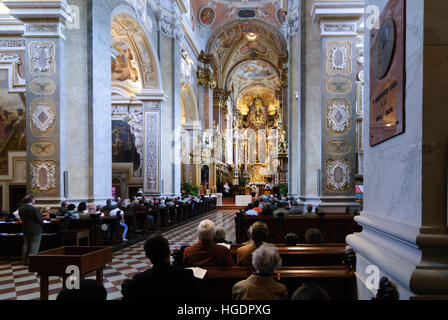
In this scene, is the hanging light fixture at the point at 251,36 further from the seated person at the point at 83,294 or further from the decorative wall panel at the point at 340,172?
the seated person at the point at 83,294

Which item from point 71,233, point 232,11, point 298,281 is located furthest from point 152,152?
point 232,11

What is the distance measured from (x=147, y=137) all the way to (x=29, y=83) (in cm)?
669

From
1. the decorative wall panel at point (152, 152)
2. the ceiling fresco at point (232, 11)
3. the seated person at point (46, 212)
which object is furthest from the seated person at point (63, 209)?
the ceiling fresco at point (232, 11)

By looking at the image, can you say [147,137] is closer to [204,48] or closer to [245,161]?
[204,48]

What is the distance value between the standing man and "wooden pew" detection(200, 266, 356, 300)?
4635 millimetres

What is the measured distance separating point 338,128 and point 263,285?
19.0ft

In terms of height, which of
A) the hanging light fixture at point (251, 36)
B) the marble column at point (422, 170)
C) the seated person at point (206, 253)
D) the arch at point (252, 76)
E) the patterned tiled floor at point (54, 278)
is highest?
the hanging light fixture at point (251, 36)

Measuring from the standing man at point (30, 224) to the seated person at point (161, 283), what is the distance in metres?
4.89

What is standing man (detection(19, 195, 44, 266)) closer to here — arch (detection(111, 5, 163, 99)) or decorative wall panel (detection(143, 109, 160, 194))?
arch (detection(111, 5, 163, 99))

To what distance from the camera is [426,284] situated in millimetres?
1665

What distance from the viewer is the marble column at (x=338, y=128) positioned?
7.09 m

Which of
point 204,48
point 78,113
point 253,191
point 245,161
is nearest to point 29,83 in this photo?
point 78,113

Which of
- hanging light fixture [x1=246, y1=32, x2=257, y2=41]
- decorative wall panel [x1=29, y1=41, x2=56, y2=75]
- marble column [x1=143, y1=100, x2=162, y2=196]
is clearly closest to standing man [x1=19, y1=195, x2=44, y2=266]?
decorative wall panel [x1=29, y1=41, x2=56, y2=75]

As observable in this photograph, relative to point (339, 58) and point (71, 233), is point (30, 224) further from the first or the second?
point (339, 58)
